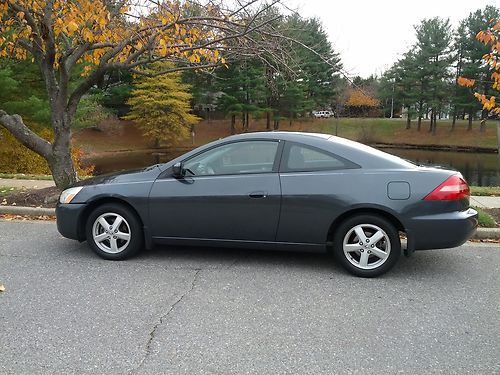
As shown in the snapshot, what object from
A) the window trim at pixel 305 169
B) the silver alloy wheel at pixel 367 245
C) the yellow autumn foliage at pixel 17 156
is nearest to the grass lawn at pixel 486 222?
the silver alloy wheel at pixel 367 245

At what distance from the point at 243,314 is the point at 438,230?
6.97ft

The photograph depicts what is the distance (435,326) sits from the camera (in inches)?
134

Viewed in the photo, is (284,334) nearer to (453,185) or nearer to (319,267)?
(319,267)

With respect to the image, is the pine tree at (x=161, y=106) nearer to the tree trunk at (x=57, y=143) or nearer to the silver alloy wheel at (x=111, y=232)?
the tree trunk at (x=57, y=143)

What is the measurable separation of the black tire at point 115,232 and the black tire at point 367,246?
2224 millimetres

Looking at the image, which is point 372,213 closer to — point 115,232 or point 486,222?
point 115,232

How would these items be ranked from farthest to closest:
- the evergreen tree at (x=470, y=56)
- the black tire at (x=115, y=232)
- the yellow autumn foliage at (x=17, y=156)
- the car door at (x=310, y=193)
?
1. the evergreen tree at (x=470, y=56)
2. the yellow autumn foliage at (x=17, y=156)
3. the black tire at (x=115, y=232)
4. the car door at (x=310, y=193)

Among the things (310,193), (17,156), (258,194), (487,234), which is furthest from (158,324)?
(17,156)

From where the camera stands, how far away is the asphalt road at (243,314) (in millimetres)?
2908

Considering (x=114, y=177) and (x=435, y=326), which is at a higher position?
(x=114, y=177)

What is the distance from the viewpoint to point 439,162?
1273 inches

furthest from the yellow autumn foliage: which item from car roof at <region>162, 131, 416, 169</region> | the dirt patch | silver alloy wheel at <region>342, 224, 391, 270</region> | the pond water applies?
silver alloy wheel at <region>342, 224, 391, 270</region>

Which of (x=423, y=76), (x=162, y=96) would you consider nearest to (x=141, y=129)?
(x=162, y=96)

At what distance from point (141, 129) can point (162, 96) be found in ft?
17.5
